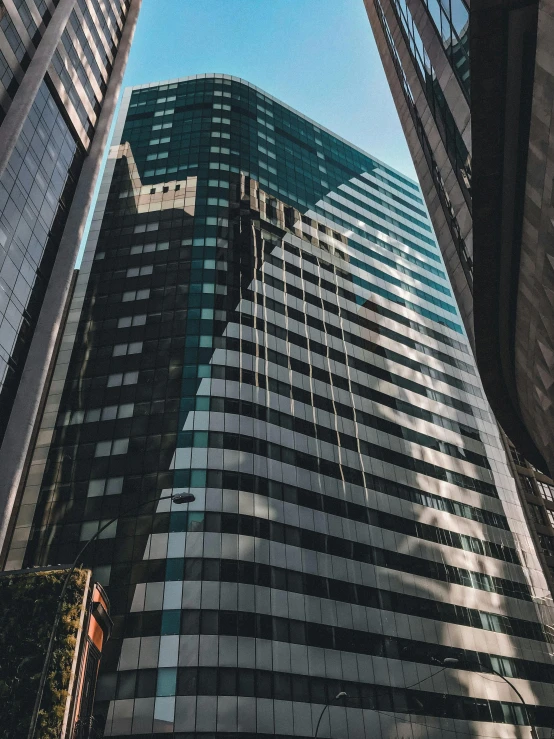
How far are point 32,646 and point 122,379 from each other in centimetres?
3331

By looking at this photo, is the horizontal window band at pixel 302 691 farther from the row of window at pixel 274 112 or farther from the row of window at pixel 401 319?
the row of window at pixel 274 112

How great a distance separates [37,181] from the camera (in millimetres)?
47094

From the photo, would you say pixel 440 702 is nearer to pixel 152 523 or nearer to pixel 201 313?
pixel 152 523

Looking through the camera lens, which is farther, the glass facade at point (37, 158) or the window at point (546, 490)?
the window at point (546, 490)

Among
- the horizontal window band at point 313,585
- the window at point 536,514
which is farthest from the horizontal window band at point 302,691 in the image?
the window at point 536,514

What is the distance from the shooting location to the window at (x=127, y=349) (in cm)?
5469

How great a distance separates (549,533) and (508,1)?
67475mm

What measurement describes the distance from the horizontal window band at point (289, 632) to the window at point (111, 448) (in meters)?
13.9

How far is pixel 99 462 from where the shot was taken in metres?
47.9

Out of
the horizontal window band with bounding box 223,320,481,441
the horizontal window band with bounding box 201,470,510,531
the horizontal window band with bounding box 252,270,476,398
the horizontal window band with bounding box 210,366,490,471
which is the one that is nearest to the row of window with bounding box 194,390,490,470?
the horizontal window band with bounding box 210,366,490,471

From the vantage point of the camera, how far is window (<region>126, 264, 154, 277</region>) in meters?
60.8

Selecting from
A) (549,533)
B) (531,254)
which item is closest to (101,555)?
(531,254)

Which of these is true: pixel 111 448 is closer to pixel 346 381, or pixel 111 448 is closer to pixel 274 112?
pixel 346 381

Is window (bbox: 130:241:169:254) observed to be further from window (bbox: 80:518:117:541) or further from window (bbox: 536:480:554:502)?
window (bbox: 536:480:554:502)
